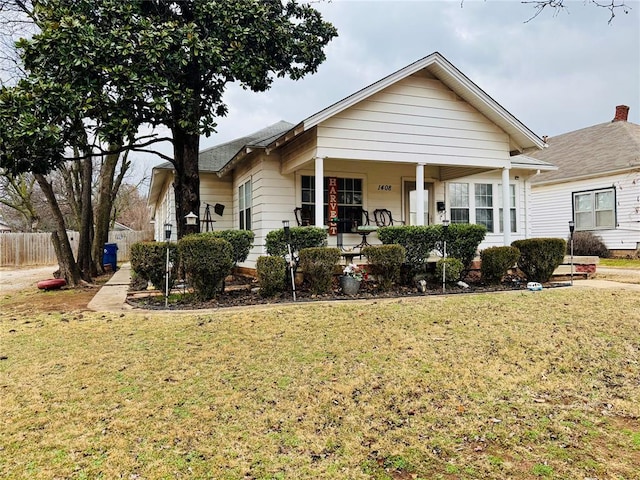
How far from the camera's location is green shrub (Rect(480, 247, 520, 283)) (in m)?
8.33

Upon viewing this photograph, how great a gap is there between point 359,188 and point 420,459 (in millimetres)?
8691

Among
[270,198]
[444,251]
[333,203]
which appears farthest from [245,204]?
[444,251]

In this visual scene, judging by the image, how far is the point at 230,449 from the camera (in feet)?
9.23

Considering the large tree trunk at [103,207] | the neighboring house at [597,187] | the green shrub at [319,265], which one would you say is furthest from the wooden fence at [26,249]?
the neighboring house at [597,187]

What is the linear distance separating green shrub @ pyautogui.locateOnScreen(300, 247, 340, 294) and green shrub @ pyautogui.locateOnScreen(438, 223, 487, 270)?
2.56 m

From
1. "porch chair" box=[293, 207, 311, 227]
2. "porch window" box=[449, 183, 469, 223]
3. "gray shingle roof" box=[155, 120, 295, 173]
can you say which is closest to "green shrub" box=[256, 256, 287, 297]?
"porch chair" box=[293, 207, 311, 227]

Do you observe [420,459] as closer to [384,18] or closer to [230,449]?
[230,449]

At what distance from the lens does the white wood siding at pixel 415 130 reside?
8.79 metres

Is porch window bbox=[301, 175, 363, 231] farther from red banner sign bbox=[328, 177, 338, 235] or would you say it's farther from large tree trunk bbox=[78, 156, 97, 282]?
large tree trunk bbox=[78, 156, 97, 282]

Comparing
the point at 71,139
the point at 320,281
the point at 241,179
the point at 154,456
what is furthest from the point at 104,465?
the point at 241,179

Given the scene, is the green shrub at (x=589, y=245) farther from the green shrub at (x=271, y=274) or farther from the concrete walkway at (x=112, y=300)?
the concrete walkway at (x=112, y=300)

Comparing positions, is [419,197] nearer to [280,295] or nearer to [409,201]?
[409,201]

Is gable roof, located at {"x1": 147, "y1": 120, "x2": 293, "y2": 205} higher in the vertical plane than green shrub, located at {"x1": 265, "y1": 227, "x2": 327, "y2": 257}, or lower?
higher

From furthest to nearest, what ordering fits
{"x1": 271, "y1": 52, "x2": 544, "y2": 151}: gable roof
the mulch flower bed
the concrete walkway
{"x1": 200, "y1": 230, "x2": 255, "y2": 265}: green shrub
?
{"x1": 271, "y1": 52, "x2": 544, "y2": 151}: gable roof → {"x1": 200, "y1": 230, "x2": 255, "y2": 265}: green shrub → the mulch flower bed → the concrete walkway
